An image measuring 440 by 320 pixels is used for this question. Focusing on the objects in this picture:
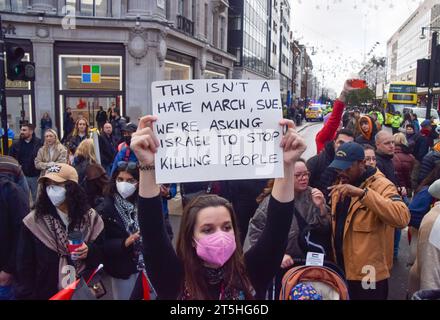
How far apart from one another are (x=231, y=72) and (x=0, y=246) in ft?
114

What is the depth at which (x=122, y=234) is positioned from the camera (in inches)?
154

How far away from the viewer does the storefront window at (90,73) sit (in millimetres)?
20578

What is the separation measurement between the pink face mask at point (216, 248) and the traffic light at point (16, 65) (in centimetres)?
730

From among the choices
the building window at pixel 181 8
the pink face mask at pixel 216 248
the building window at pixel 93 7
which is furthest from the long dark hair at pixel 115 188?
the building window at pixel 181 8

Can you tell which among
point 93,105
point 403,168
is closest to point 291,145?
point 403,168

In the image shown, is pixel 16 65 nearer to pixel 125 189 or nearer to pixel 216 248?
pixel 125 189

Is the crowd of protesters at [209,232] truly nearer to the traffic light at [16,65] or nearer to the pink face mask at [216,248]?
the pink face mask at [216,248]

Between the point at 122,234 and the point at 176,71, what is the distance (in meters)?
22.1

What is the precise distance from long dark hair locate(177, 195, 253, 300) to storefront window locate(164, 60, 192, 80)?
70.6 feet

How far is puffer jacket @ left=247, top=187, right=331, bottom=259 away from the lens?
3695 mm

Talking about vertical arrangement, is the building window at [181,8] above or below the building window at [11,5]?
above

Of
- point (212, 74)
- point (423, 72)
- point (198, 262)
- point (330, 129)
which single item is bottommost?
point (198, 262)

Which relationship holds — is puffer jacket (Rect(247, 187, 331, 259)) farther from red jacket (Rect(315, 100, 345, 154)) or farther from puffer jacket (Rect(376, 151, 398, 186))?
puffer jacket (Rect(376, 151, 398, 186))

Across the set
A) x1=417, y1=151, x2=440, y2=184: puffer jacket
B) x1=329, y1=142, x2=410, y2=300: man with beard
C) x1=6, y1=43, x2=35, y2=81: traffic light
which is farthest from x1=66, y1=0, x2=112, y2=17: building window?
x1=329, y1=142, x2=410, y2=300: man with beard
